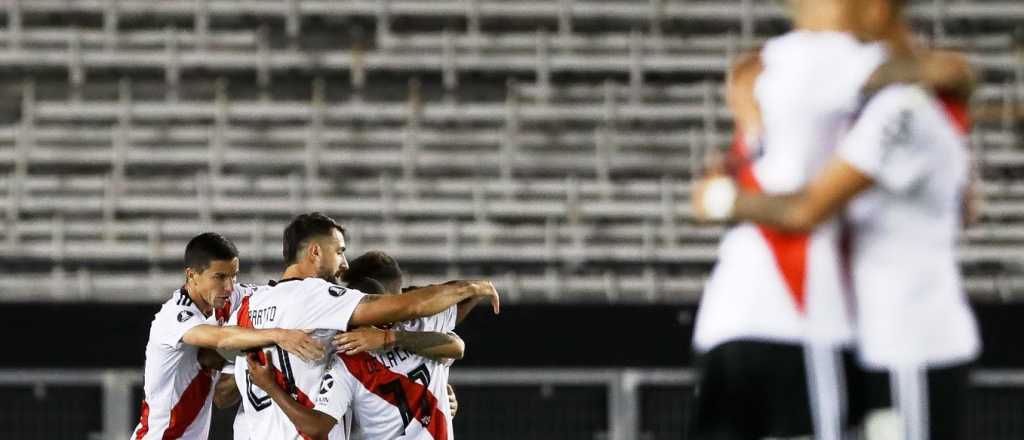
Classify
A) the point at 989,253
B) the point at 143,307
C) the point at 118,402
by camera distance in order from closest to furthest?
the point at 118,402 < the point at 143,307 < the point at 989,253

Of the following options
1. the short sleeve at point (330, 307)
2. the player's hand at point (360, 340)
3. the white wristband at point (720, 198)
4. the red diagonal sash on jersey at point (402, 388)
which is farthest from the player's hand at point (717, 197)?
the red diagonal sash on jersey at point (402, 388)

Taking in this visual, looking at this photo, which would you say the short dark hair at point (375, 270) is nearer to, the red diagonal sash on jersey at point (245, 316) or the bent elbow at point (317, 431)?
the red diagonal sash on jersey at point (245, 316)

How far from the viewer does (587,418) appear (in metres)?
8.96

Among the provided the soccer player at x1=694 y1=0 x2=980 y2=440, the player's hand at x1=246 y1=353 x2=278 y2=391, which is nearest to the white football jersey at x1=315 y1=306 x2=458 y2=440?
the player's hand at x1=246 y1=353 x2=278 y2=391

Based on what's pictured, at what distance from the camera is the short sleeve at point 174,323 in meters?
5.80

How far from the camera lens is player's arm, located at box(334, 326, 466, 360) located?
5.35 metres

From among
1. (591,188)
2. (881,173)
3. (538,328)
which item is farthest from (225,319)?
(591,188)

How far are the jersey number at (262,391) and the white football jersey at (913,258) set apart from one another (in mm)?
3181

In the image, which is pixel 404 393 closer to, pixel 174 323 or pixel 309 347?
pixel 309 347

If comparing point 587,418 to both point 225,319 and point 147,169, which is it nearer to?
point 225,319

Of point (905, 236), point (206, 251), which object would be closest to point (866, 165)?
point (905, 236)

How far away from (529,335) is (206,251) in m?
3.93

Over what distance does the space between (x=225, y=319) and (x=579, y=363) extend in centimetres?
366

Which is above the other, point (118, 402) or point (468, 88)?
point (468, 88)
